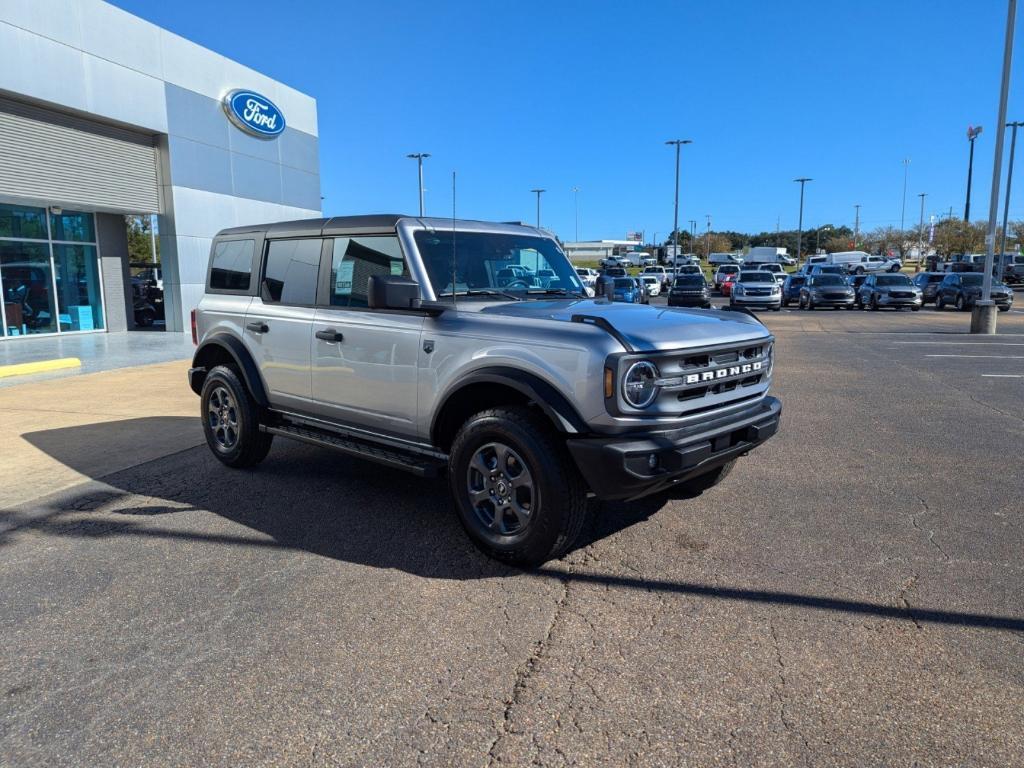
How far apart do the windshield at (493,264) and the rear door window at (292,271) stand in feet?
3.35

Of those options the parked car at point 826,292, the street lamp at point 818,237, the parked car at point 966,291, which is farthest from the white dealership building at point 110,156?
the street lamp at point 818,237

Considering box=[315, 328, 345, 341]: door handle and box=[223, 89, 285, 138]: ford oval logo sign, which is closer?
box=[315, 328, 345, 341]: door handle

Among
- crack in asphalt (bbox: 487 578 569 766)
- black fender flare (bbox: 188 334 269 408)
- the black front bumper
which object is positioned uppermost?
black fender flare (bbox: 188 334 269 408)

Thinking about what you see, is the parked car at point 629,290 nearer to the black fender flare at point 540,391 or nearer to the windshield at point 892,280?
the windshield at point 892,280

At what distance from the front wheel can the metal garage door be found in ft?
47.8

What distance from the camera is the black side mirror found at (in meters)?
4.17

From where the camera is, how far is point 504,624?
344 cm

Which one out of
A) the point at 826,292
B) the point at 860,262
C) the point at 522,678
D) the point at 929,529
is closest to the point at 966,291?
the point at 826,292

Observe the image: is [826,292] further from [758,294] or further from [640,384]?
A: [640,384]

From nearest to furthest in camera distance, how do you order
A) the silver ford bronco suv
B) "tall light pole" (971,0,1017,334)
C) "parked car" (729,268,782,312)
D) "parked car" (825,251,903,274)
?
the silver ford bronco suv < "tall light pole" (971,0,1017,334) < "parked car" (729,268,782,312) < "parked car" (825,251,903,274)

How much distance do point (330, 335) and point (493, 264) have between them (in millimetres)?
1245

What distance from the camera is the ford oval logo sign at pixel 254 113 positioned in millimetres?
19016

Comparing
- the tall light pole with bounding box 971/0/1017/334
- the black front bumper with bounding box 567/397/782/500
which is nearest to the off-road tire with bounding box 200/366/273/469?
the black front bumper with bounding box 567/397/782/500

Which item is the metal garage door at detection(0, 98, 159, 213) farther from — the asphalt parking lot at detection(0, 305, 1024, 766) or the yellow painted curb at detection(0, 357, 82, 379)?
the asphalt parking lot at detection(0, 305, 1024, 766)
